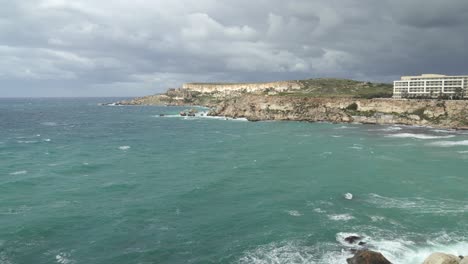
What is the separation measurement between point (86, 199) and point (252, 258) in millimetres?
21043

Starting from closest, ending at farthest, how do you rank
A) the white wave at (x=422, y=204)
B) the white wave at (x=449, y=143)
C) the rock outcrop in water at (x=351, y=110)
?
the white wave at (x=422, y=204)
the white wave at (x=449, y=143)
the rock outcrop in water at (x=351, y=110)

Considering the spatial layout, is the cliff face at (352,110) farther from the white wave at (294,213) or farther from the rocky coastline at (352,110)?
the white wave at (294,213)

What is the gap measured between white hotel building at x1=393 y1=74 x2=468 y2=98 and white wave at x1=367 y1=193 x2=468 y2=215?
113m

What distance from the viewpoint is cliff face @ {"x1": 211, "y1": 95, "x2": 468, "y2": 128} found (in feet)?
357

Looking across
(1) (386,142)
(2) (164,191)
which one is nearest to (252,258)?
(2) (164,191)

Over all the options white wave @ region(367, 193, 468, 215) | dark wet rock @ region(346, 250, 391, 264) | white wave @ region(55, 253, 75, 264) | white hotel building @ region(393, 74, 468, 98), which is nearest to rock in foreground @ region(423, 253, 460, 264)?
dark wet rock @ region(346, 250, 391, 264)

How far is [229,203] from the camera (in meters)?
38.7

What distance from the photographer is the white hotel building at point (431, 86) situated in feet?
455

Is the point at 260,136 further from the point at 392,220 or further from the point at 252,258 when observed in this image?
the point at 252,258

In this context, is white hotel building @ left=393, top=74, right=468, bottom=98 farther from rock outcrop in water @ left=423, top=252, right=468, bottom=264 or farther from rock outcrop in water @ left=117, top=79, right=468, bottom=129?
rock outcrop in water @ left=423, top=252, right=468, bottom=264

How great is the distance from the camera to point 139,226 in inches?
1284

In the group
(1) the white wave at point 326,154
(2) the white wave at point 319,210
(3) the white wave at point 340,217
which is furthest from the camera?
(1) the white wave at point 326,154

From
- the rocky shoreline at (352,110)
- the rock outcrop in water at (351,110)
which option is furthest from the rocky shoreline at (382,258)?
the rock outcrop in water at (351,110)

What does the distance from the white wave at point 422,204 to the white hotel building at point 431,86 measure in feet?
370
